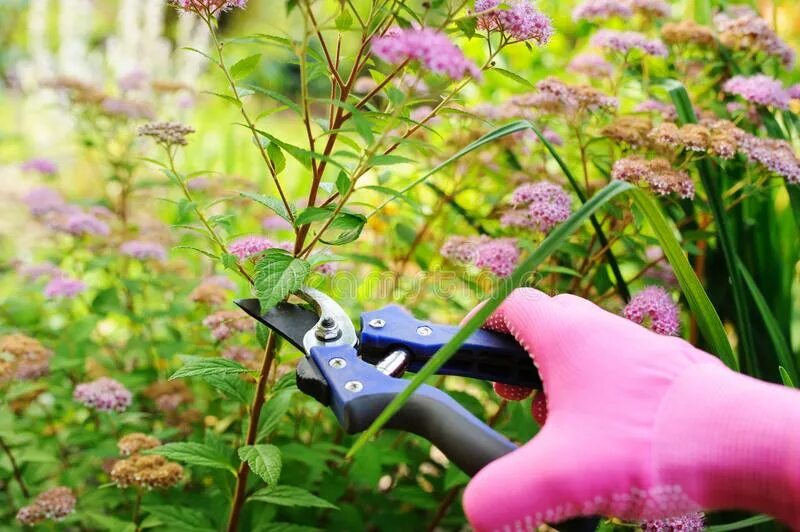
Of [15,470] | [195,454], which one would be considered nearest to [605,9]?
[195,454]

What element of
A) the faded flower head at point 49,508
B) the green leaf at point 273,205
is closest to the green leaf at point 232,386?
the green leaf at point 273,205

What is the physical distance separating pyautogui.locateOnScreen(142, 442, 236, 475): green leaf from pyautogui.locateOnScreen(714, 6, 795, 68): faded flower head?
3.93 feet

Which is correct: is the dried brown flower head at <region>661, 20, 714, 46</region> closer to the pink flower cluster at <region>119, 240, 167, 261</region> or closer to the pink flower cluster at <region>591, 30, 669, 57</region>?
the pink flower cluster at <region>591, 30, 669, 57</region>

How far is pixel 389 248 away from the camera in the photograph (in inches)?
64.2

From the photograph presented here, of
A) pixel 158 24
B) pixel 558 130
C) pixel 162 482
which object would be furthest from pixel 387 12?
pixel 158 24

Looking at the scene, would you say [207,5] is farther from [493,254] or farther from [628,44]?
[628,44]

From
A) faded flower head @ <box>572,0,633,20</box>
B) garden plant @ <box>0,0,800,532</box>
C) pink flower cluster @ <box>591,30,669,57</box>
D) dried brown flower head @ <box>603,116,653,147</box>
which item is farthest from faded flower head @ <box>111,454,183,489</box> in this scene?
faded flower head @ <box>572,0,633,20</box>

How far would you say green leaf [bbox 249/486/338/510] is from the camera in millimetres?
935

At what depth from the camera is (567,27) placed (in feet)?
6.39

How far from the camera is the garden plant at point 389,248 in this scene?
2.60 feet

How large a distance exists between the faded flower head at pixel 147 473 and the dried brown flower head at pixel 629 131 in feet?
2.68

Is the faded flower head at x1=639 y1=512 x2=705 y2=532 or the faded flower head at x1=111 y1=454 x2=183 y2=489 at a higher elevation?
the faded flower head at x1=639 y1=512 x2=705 y2=532

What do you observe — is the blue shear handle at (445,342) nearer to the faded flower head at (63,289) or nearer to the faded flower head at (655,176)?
the faded flower head at (655,176)

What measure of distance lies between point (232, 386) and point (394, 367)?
0.33 metres
